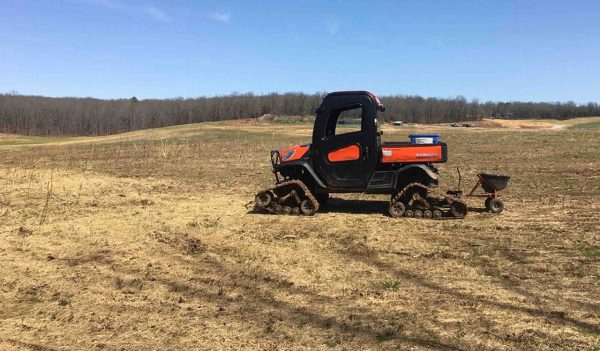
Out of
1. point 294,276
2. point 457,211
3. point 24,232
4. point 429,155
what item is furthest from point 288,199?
point 24,232

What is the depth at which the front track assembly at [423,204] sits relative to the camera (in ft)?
28.6

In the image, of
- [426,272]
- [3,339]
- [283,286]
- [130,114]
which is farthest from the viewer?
[130,114]

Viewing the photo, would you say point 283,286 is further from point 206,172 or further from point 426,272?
point 206,172

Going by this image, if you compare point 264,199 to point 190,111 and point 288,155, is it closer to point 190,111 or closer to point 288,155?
point 288,155

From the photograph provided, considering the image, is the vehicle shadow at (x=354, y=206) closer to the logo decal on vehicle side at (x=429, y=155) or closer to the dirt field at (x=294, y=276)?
the dirt field at (x=294, y=276)

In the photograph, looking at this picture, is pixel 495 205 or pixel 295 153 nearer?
pixel 495 205

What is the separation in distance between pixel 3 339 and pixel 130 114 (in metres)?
111

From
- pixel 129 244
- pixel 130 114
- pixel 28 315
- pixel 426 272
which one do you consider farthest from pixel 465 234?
pixel 130 114

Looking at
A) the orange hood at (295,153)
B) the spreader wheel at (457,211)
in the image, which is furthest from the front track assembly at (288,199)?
the spreader wheel at (457,211)

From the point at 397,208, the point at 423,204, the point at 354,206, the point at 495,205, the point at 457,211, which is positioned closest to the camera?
the point at 457,211

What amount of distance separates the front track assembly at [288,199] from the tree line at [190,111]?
96697 mm

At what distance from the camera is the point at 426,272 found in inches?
→ 231

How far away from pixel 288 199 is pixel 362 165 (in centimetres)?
166

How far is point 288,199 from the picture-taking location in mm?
9547
